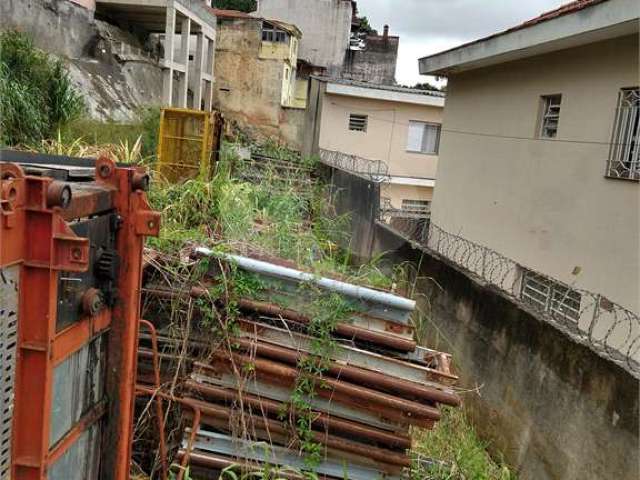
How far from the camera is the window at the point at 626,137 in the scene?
5.77 m

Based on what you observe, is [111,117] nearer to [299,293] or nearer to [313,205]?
[313,205]

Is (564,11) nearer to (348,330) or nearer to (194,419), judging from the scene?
(348,330)

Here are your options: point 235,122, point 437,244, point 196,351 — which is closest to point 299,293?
point 196,351

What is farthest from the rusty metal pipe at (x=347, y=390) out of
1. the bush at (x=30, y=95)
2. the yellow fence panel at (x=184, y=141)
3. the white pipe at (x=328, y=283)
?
the bush at (x=30, y=95)

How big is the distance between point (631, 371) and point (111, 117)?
14.0 m

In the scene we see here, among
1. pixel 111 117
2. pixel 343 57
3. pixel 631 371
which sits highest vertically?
pixel 343 57

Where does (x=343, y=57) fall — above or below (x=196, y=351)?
above

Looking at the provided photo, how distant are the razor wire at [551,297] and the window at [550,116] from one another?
180 centimetres

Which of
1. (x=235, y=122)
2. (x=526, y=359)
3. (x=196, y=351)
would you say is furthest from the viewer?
(x=235, y=122)

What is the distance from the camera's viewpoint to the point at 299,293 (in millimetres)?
3570

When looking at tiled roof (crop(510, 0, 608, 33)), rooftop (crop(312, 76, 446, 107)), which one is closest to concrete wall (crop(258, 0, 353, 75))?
rooftop (crop(312, 76, 446, 107))

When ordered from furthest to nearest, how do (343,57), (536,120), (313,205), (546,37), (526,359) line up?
(343,57)
(313,205)
(536,120)
(546,37)
(526,359)

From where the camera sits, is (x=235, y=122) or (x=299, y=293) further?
(x=235, y=122)

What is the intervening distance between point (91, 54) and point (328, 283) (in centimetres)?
1625
